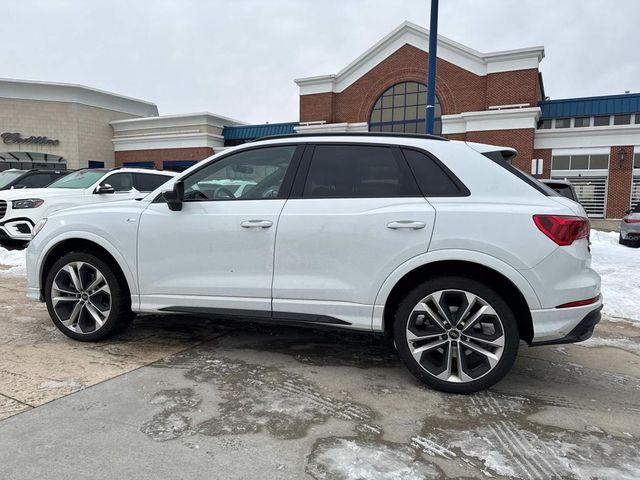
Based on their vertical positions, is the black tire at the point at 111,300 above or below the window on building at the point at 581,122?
below

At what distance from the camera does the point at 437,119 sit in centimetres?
2839

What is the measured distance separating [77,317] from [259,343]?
1.68 meters

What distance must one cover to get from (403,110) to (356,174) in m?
26.8

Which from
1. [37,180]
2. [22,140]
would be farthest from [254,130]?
[37,180]

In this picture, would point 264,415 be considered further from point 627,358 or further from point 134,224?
point 627,358

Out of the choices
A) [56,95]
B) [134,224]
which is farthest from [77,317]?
[56,95]

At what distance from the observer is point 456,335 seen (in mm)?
3381

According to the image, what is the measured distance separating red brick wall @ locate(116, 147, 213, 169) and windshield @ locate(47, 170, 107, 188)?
2226 centimetres

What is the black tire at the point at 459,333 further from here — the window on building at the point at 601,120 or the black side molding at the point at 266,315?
the window on building at the point at 601,120

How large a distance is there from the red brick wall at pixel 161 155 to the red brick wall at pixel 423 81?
756 cm

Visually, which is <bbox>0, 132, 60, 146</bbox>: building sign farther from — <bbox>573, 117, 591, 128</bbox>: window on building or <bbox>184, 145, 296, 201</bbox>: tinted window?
<bbox>184, 145, 296, 201</bbox>: tinted window

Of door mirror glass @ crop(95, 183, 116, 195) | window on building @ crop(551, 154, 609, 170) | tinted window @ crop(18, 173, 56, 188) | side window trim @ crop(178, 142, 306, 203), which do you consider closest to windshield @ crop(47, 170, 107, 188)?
door mirror glass @ crop(95, 183, 116, 195)

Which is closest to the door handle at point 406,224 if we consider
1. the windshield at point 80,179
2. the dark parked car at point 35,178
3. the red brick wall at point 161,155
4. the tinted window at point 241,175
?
the tinted window at point 241,175

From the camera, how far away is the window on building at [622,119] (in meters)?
24.8
